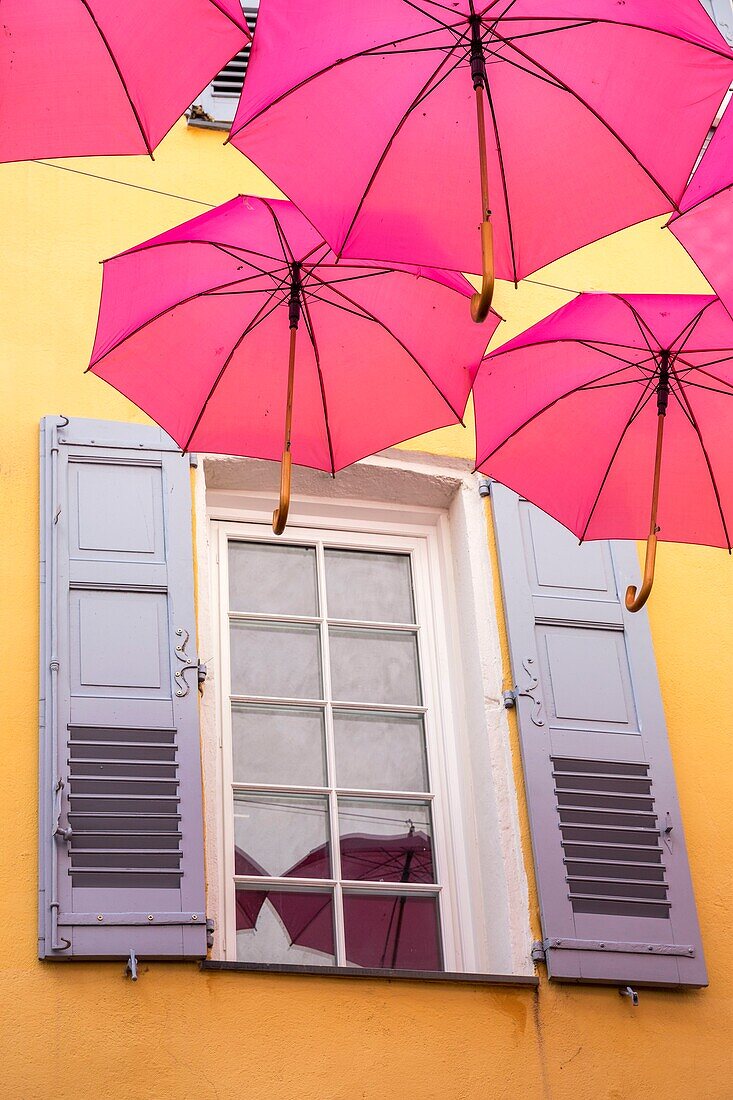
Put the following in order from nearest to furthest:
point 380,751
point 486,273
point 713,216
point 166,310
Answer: point 486,273 < point 713,216 < point 166,310 < point 380,751

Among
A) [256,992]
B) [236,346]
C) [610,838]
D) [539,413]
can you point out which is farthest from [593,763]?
[236,346]

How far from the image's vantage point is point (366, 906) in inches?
241

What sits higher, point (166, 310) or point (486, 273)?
point (166, 310)

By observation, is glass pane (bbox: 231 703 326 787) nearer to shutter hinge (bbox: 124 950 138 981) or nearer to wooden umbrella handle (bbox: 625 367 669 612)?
shutter hinge (bbox: 124 950 138 981)

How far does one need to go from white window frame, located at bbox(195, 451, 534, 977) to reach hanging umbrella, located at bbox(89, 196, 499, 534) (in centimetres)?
78

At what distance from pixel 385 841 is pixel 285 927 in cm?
50

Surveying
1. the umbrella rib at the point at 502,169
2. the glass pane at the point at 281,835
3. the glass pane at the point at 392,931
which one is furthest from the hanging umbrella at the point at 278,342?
the glass pane at the point at 392,931

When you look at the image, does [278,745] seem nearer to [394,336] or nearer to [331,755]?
[331,755]

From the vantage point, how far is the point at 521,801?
6.21 meters

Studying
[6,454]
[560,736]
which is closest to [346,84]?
[6,454]

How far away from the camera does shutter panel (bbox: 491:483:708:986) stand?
235 inches

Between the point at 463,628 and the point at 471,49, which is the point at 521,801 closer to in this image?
the point at 463,628

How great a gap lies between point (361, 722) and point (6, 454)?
1588 mm

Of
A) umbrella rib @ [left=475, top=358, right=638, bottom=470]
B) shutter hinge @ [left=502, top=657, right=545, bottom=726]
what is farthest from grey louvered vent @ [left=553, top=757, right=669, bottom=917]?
umbrella rib @ [left=475, top=358, right=638, bottom=470]
